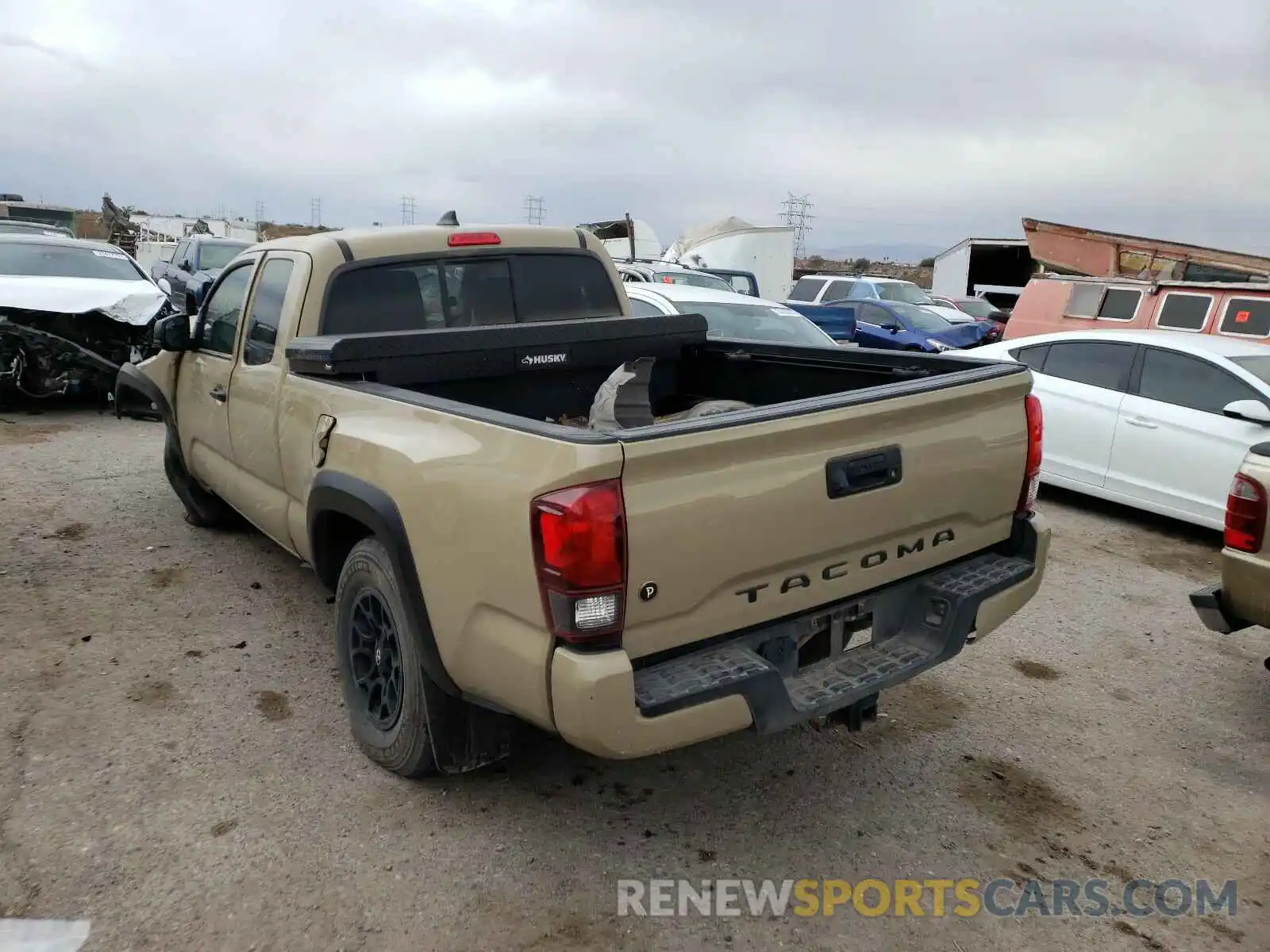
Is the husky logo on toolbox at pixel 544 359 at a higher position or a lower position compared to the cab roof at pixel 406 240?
lower

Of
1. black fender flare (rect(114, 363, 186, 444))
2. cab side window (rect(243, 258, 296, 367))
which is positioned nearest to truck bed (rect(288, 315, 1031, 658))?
cab side window (rect(243, 258, 296, 367))

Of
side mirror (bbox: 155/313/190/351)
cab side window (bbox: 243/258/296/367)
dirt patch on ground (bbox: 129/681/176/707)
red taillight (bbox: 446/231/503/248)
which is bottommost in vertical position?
dirt patch on ground (bbox: 129/681/176/707)

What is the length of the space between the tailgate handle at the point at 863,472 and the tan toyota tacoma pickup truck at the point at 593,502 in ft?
0.03

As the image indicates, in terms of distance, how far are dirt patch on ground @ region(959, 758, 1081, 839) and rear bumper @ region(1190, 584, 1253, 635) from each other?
1.21 m

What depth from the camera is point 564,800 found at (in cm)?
343

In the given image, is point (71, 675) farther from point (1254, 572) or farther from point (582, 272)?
point (1254, 572)

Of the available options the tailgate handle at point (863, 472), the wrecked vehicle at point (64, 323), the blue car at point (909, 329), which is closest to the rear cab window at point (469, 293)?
the tailgate handle at point (863, 472)

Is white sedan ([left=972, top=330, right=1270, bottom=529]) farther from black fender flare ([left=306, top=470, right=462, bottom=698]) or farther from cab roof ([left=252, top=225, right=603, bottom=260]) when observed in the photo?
black fender flare ([left=306, top=470, right=462, bottom=698])

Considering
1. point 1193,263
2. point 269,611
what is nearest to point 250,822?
point 269,611

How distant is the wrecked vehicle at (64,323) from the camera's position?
915 cm

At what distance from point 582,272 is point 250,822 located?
125 inches

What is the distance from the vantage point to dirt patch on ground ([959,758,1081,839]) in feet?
11.0

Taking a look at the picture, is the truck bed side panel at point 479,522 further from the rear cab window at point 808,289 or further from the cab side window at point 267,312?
the rear cab window at point 808,289

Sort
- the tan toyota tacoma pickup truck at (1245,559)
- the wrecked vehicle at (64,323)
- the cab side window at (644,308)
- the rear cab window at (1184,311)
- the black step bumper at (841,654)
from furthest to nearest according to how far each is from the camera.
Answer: the rear cab window at (1184,311), the wrecked vehicle at (64,323), the cab side window at (644,308), the tan toyota tacoma pickup truck at (1245,559), the black step bumper at (841,654)
